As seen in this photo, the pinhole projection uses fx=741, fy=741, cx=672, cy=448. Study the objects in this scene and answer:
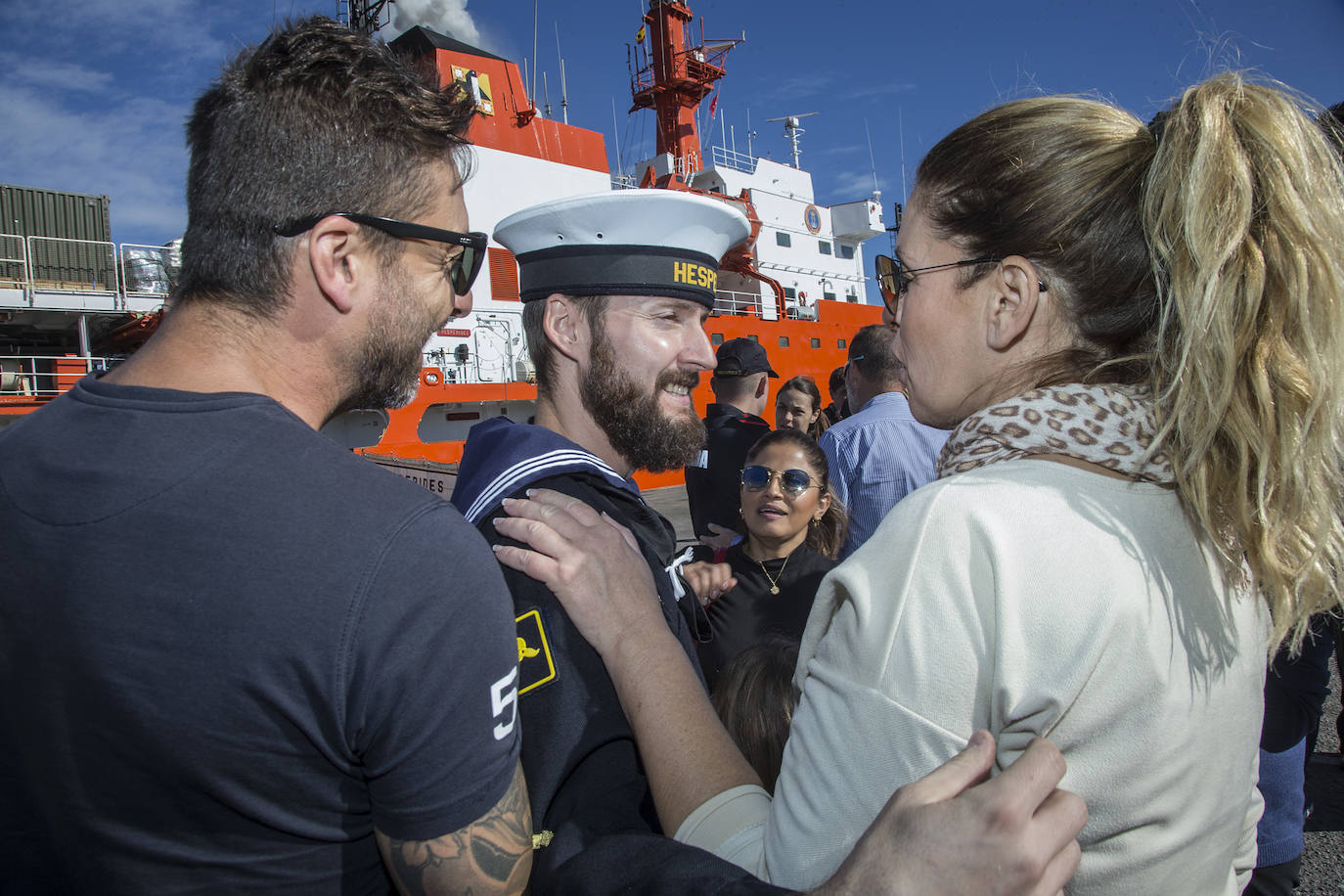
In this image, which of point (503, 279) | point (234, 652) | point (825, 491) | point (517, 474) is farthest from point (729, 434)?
point (503, 279)

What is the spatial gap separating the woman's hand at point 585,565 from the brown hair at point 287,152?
1.92 feet

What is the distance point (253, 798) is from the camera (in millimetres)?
1034

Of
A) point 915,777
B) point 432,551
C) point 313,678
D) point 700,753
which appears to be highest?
point 432,551

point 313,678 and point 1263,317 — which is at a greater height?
point 1263,317

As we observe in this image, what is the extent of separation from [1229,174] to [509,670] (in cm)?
122

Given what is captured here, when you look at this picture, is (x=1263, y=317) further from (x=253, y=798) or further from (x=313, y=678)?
(x=253, y=798)

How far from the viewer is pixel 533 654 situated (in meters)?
1.40

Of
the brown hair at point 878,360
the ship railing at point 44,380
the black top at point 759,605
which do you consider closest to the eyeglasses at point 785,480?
the black top at point 759,605

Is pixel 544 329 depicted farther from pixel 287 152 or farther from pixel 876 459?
pixel 876 459

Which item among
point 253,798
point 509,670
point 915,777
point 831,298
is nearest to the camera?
point 915,777

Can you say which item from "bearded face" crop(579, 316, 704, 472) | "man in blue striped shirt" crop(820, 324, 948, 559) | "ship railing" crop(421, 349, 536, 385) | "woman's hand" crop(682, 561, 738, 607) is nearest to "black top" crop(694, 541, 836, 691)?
"woman's hand" crop(682, 561, 738, 607)

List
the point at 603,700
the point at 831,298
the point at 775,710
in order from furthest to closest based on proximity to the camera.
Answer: the point at 831,298, the point at 775,710, the point at 603,700

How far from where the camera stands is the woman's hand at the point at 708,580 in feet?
9.18

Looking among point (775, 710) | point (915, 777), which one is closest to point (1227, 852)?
point (915, 777)
